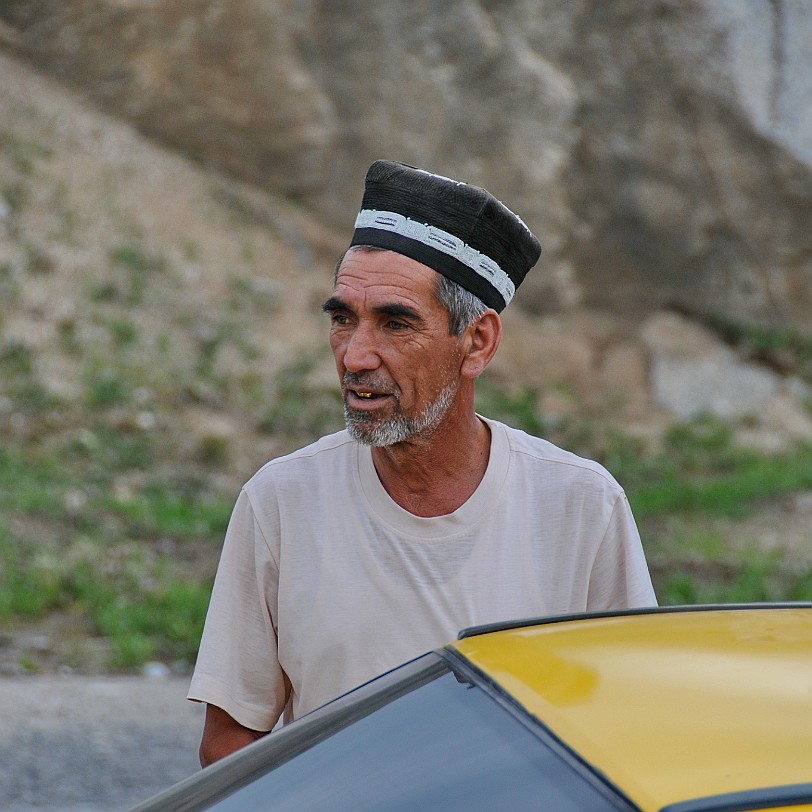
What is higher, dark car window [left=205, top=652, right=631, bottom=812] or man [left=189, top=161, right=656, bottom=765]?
man [left=189, top=161, right=656, bottom=765]

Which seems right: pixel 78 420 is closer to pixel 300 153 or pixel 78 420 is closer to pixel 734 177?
pixel 300 153

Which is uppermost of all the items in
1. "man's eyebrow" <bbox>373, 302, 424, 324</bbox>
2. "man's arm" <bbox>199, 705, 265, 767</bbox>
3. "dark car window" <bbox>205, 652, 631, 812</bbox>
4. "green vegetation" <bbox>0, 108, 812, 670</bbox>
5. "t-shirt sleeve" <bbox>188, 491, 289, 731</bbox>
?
"green vegetation" <bbox>0, 108, 812, 670</bbox>

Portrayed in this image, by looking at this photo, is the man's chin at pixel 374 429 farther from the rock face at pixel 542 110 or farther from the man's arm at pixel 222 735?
the rock face at pixel 542 110

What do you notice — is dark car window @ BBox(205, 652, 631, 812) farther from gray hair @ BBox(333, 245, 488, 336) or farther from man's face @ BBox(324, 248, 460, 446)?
gray hair @ BBox(333, 245, 488, 336)

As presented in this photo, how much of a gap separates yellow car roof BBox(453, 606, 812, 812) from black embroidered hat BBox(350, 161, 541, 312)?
27.8 inches

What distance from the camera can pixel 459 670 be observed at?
1725 mm

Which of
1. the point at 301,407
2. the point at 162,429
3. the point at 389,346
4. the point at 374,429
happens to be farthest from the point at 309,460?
the point at 301,407

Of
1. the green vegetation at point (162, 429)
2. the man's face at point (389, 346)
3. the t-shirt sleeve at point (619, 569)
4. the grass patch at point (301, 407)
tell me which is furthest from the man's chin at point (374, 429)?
the grass patch at point (301, 407)

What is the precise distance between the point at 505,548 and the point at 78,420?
227 inches

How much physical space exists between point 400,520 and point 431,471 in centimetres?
12

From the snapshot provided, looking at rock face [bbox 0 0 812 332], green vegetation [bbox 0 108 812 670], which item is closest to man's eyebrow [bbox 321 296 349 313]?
green vegetation [bbox 0 108 812 670]

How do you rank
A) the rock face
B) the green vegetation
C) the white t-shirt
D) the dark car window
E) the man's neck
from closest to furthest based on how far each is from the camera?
the dark car window, the white t-shirt, the man's neck, the green vegetation, the rock face

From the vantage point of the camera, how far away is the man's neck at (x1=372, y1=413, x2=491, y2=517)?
224 centimetres

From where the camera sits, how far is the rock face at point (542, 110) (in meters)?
9.86
